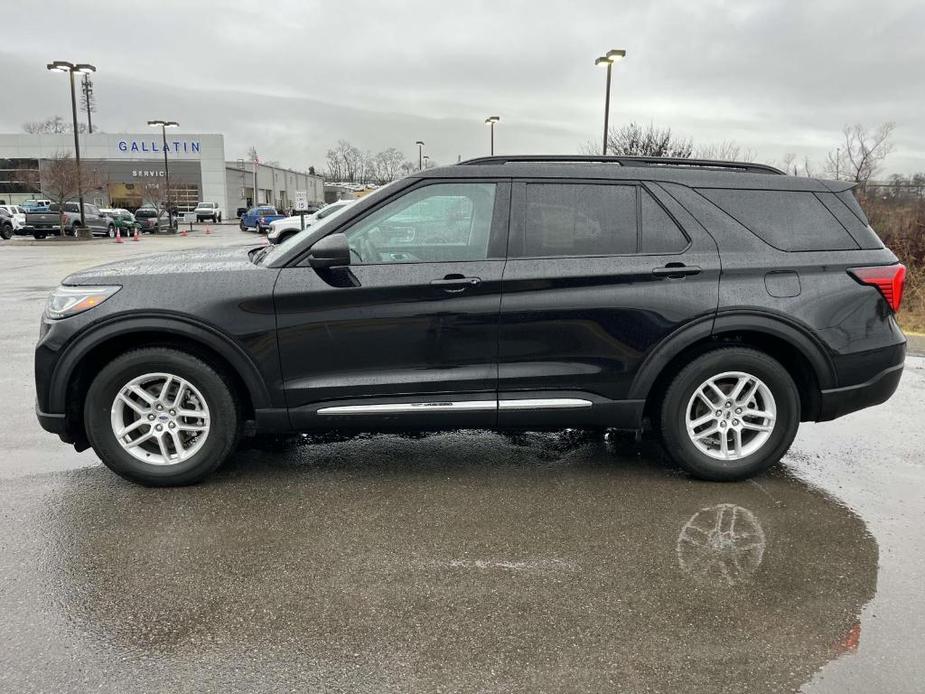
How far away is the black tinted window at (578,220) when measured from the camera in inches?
164

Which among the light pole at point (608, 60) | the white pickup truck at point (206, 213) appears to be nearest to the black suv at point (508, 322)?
the light pole at point (608, 60)

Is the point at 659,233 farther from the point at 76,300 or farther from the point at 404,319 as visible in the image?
the point at 76,300

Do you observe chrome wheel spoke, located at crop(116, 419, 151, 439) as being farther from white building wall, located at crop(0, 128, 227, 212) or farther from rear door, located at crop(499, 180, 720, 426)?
white building wall, located at crop(0, 128, 227, 212)

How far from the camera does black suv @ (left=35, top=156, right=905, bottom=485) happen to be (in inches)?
157

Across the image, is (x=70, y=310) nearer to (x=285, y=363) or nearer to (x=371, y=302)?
(x=285, y=363)

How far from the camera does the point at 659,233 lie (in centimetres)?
422

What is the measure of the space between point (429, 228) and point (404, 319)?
565 mm

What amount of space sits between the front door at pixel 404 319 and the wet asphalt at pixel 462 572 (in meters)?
0.52

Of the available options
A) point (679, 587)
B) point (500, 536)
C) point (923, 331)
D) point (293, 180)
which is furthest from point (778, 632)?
point (293, 180)

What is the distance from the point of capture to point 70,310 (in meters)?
3.97

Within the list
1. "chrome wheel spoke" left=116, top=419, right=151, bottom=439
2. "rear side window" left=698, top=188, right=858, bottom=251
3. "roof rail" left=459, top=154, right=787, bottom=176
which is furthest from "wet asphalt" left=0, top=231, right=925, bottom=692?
"roof rail" left=459, top=154, right=787, bottom=176

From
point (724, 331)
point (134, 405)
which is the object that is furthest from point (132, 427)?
point (724, 331)

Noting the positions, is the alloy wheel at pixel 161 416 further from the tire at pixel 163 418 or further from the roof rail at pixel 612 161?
the roof rail at pixel 612 161

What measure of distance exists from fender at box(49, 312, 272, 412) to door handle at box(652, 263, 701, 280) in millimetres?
2362
